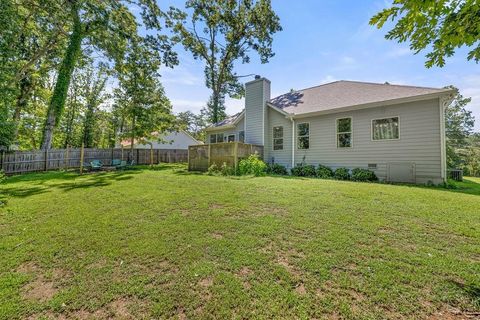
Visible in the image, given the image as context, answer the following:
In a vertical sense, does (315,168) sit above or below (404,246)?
above

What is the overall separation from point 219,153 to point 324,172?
17.8 ft

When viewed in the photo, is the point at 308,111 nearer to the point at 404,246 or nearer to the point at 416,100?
the point at 416,100

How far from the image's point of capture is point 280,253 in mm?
2930

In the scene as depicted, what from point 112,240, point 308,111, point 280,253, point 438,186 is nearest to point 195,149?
point 308,111

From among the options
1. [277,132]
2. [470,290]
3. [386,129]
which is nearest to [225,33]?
[277,132]

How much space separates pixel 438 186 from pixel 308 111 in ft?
20.1

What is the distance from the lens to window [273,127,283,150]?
1255cm

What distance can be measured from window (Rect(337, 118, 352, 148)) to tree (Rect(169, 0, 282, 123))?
45.1ft

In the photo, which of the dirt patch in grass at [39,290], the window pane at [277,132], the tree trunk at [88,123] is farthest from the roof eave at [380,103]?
the tree trunk at [88,123]

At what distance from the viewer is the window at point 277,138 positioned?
12.6 m

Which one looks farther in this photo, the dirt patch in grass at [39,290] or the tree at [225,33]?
the tree at [225,33]

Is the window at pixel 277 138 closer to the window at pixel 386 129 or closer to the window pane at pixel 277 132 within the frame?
the window pane at pixel 277 132

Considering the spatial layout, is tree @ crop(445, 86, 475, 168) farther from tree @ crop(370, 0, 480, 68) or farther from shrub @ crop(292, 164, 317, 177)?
tree @ crop(370, 0, 480, 68)

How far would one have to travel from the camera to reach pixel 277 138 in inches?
501
